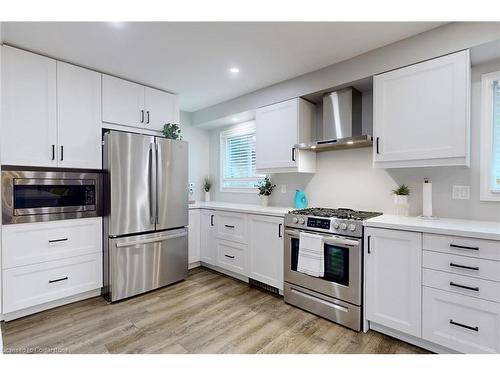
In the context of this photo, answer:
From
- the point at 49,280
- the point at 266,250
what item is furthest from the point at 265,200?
the point at 49,280

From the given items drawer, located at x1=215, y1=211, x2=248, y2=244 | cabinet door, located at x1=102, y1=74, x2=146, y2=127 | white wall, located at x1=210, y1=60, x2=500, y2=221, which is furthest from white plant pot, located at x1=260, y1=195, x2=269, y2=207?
cabinet door, located at x1=102, y1=74, x2=146, y2=127

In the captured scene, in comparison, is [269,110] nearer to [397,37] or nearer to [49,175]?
[397,37]

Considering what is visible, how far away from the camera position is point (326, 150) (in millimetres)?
3084

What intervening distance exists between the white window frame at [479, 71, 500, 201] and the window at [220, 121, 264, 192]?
250cm

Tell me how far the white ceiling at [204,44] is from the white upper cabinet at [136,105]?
0.48 feet

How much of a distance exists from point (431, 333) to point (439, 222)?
2.68 ft

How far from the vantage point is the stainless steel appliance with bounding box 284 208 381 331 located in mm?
2191

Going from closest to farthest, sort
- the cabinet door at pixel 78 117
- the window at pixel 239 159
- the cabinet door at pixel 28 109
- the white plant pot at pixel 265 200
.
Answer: the cabinet door at pixel 28 109
the cabinet door at pixel 78 117
the white plant pot at pixel 265 200
the window at pixel 239 159

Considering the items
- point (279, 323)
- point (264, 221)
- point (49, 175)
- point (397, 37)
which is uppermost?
point (397, 37)

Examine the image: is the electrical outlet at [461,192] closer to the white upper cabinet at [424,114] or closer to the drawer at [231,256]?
the white upper cabinet at [424,114]

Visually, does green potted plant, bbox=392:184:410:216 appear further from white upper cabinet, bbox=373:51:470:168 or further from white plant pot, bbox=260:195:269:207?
white plant pot, bbox=260:195:269:207

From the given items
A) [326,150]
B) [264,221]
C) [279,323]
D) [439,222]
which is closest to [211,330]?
[279,323]

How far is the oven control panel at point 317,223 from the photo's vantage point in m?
2.36

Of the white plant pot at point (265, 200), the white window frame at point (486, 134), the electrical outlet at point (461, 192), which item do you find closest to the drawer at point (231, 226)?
the white plant pot at point (265, 200)
